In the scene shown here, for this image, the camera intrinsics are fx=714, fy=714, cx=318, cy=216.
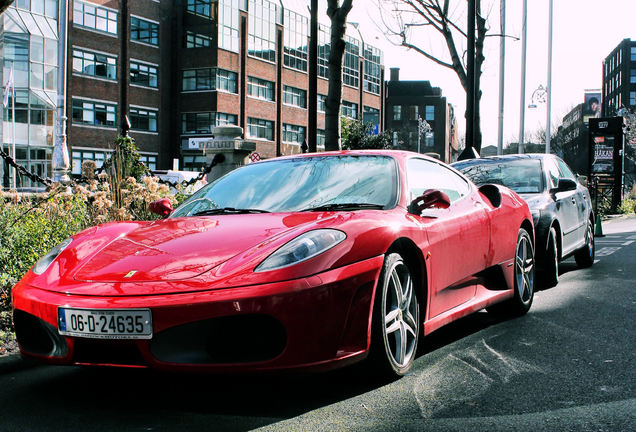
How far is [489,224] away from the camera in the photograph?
545 centimetres

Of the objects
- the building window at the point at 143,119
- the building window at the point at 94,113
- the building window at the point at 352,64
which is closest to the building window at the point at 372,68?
the building window at the point at 352,64

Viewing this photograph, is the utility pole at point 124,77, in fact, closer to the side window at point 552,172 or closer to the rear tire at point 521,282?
the side window at point 552,172

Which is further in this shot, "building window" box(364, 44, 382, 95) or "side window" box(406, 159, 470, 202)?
"building window" box(364, 44, 382, 95)

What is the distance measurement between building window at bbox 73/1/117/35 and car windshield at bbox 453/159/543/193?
4172cm

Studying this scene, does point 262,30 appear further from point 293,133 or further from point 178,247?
point 178,247

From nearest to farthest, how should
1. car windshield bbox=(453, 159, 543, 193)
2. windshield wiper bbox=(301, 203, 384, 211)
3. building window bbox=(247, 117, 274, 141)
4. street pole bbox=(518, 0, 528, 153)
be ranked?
windshield wiper bbox=(301, 203, 384, 211) < car windshield bbox=(453, 159, 543, 193) < street pole bbox=(518, 0, 528, 153) < building window bbox=(247, 117, 274, 141)

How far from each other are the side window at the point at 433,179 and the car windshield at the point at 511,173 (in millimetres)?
3187

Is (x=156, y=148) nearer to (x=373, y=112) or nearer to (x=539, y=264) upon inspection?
(x=373, y=112)

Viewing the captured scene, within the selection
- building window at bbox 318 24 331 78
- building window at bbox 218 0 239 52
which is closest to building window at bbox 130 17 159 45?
building window at bbox 218 0 239 52

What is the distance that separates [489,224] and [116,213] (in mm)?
4713

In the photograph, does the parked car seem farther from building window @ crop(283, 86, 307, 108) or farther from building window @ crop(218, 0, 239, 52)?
building window @ crop(283, 86, 307, 108)

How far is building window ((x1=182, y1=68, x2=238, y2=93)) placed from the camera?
5292cm

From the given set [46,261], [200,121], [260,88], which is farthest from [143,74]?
[46,261]

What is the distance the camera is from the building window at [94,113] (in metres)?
45.8
